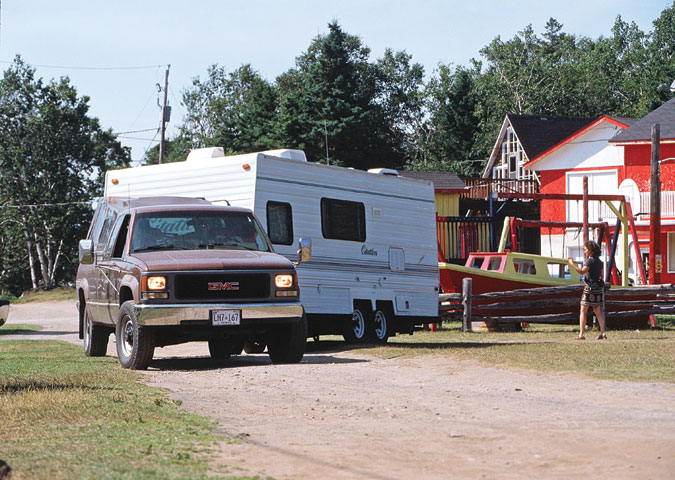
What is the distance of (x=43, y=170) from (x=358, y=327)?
53.9 metres

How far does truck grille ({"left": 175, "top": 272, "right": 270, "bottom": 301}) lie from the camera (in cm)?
1363

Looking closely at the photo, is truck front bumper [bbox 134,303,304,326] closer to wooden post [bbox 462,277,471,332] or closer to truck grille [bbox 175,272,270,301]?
truck grille [bbox 175,272,270,301]

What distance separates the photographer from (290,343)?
47.3ft

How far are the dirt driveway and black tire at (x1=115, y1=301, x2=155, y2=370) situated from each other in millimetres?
486

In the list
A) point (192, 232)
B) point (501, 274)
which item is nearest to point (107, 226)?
point (192, 232)

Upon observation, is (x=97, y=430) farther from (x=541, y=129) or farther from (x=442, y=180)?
(x=541, y=129)

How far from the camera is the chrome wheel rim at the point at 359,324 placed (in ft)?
63.8

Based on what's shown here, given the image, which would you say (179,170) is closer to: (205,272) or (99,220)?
(99,220)

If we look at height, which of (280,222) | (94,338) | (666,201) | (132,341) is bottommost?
(94,338)

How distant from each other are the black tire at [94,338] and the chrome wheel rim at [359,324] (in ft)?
14.8

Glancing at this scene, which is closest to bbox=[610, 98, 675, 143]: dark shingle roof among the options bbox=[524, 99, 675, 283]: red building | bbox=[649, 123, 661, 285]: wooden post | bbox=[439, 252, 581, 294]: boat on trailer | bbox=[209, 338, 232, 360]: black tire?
bbox=[524, 99, 675, 283]: red building

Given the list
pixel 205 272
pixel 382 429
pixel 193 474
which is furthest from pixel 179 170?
pixel 193 474

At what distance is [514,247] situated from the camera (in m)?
30.7

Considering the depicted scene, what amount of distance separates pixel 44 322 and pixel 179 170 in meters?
24.2
